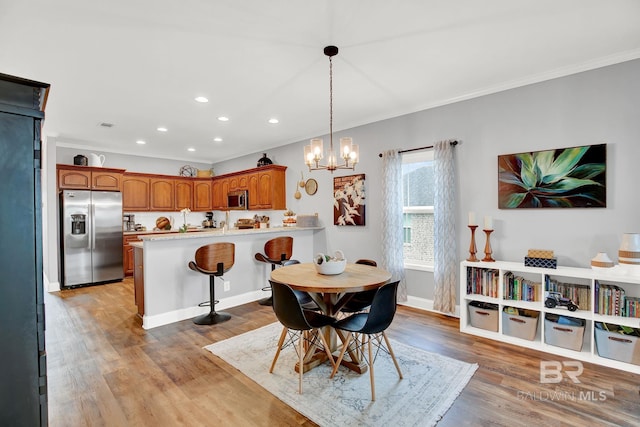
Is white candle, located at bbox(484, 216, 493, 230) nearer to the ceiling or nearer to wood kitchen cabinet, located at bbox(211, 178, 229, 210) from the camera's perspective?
the ceiling

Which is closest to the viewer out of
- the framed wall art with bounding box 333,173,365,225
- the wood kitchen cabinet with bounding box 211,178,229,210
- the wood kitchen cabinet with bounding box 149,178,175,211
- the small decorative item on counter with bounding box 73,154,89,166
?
the framed wall art with bounding box 333,173,365,225

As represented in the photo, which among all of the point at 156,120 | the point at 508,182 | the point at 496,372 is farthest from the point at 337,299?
the point at 156,120

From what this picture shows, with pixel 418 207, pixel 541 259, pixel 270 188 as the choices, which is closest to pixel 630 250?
pixel 541 259

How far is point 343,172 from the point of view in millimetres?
4945

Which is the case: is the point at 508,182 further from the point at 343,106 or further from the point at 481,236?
the point at 343,106

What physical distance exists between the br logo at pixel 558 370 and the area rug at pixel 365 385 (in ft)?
1.72

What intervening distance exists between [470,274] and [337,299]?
171cm

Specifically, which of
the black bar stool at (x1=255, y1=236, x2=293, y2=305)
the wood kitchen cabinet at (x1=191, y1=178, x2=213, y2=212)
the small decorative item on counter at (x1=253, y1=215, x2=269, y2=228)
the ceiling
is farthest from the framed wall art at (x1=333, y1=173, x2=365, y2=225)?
the wood kitchen cabinet at (x1=191, y1=178, x2=213, y2=212)

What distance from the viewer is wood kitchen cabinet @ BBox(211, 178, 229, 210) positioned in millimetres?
7256

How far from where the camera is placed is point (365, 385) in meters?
2.33

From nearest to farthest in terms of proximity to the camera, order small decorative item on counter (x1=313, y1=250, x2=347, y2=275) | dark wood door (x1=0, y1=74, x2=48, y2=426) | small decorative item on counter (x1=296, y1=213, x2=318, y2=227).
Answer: dark wood door (x1=0, y1=74, x2=48, y2=426) < small decorative item on counter (x1=313, y1=250, x2=347, y2=275) < small decorative item on counter (x1=296, y1=213, x2=318, y2=227)

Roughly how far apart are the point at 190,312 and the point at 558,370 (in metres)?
3.94

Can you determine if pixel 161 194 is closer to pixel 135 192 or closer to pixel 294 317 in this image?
pixel 135 192

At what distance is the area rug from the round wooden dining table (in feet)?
0.31
